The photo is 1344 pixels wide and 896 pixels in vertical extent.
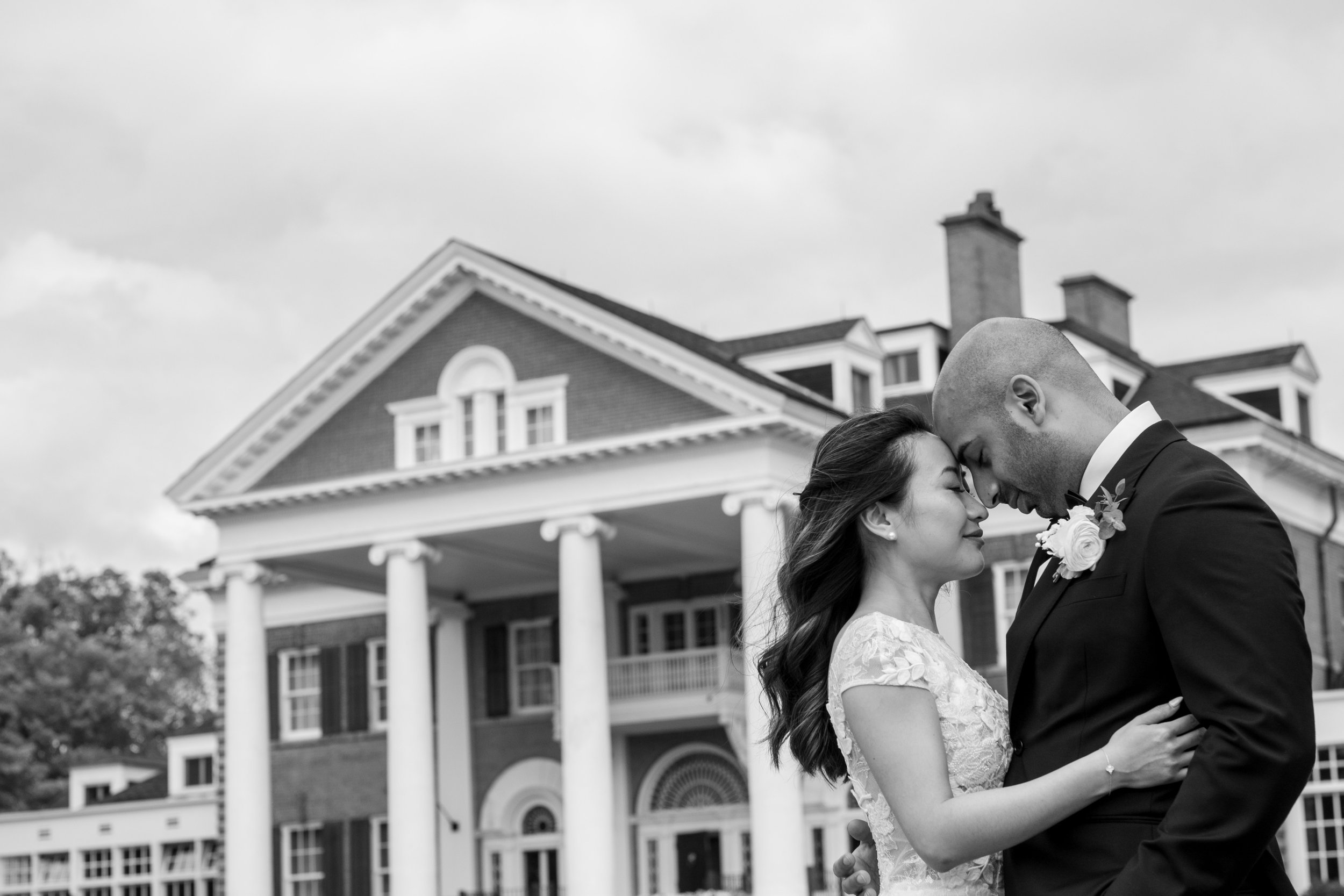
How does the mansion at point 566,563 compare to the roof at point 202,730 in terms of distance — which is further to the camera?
the roof at point 202,730

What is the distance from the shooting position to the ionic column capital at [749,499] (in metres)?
31.4

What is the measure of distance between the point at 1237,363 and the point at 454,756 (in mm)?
17599

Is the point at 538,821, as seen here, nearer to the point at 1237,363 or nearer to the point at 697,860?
the point at 697,860

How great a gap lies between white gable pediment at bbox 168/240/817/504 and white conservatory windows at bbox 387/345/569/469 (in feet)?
3.03

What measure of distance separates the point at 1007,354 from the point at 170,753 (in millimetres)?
44018

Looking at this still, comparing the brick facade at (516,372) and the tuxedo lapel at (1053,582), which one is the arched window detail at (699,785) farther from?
the tuxedo lapel at (1053,582)

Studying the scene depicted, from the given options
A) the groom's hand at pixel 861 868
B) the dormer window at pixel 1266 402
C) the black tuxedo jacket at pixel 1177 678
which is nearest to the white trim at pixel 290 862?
the dormer window at pixel 1266 402

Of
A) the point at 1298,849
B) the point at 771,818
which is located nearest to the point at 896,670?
the point at 771,818

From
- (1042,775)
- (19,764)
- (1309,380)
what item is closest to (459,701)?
(1309,380)

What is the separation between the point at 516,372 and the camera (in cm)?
3447

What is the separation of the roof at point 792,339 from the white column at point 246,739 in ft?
32.7

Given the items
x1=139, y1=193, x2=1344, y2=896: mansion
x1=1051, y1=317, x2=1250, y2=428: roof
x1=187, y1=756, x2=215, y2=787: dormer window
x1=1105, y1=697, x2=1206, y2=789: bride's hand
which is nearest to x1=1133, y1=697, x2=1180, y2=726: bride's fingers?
x1=1105, y1=697, x2=1206, y2=789: bride's hand

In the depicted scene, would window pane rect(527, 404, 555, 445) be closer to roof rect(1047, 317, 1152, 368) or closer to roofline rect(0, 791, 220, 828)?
roof rect(1047, 317, 1152, 368)

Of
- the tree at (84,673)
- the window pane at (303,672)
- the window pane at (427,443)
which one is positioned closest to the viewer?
the window pane at (427,443)
